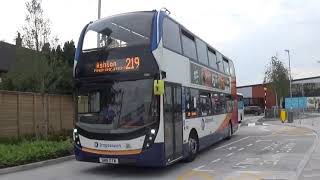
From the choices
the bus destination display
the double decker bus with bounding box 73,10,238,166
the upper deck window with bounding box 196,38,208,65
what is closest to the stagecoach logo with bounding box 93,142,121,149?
the double decker bus with bounding box 73,10,238,166

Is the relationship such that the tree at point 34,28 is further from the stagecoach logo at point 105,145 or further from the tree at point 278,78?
the tree at point 278,78

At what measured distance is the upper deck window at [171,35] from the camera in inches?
558

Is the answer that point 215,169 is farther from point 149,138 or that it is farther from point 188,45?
point 188,45

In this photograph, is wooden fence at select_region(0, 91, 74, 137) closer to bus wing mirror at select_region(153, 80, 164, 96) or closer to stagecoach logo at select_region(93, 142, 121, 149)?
stagecoach logo at select_region(93, 142, 121, 149)

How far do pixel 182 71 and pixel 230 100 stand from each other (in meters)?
9.55

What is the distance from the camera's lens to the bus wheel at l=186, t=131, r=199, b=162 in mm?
15852

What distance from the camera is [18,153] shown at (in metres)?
15.1

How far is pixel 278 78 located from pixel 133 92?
5942 cm

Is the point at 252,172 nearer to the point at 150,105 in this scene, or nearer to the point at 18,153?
the point at 150,105

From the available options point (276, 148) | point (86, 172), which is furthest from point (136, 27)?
point (276, 148)

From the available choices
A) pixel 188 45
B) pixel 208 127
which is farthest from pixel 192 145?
pixel 188 45

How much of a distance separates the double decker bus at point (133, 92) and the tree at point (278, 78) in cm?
5595

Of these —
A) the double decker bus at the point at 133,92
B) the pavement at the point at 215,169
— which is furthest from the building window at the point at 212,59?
the double decker bus at the point at 133,92

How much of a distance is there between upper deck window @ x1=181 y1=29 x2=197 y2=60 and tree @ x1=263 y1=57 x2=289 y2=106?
176ft
